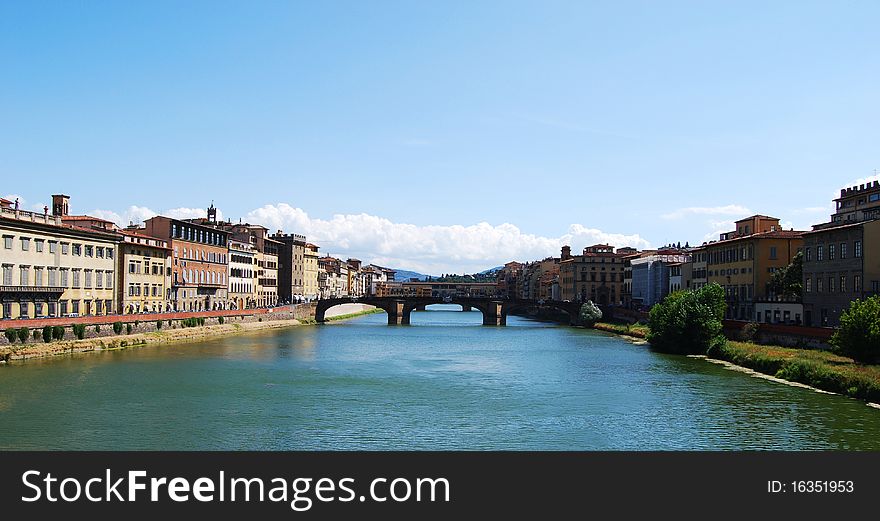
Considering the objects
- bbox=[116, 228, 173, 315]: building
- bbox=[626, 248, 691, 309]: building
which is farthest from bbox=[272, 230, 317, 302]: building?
bbox=[626, 248, 691, 309]: building

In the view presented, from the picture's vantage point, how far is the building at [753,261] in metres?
67.9

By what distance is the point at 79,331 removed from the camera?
54125 millimetres

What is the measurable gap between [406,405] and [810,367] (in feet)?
66.7

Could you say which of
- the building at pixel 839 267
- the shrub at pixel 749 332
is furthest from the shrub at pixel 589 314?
the shrub at pixel 749 332

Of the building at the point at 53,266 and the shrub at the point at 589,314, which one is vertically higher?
the building at the point at 53,266

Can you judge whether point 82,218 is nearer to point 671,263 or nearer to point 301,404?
point 301,404

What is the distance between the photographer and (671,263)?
316ft

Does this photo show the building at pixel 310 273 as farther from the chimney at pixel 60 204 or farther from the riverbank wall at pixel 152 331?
the chimney at pixel 60 204

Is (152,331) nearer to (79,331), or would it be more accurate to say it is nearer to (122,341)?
(122,341)

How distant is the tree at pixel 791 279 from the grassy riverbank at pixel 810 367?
10.4m
